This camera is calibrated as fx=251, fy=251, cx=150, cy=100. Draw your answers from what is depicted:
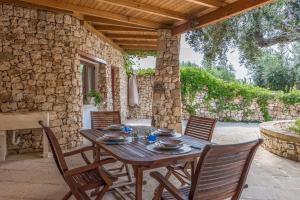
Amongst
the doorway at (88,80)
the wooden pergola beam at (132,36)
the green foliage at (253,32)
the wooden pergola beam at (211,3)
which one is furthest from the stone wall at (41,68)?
the green foliage at (253,32)

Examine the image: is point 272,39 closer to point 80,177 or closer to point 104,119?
point 104,119

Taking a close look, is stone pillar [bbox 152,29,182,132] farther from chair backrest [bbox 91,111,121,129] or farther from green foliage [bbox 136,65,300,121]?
green foliage [bbox 136,65,300,121]

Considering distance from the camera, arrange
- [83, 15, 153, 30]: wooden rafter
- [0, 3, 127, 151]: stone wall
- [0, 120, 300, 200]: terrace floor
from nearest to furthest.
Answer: [0, 120, 300, 200]: terrace floor → [0, 3, 127, 151]: stone wall → [83, 15, 153, 30]: wooden rafter

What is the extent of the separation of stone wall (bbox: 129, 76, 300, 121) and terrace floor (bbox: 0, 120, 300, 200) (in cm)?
460

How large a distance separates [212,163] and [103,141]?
45.2 inches

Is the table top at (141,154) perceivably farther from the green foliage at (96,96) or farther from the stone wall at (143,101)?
the stone wall at (143,101)

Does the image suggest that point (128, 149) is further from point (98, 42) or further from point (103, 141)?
point (98, 42)

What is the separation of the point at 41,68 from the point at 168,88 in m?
2.52

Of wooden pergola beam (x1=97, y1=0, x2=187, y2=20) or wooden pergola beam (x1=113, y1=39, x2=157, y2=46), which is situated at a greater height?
wooden pergola beam (x1=113, y1=39, x2=157, y2=46)

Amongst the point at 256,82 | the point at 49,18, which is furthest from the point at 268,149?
the point at 256,82

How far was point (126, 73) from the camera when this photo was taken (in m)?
9.73

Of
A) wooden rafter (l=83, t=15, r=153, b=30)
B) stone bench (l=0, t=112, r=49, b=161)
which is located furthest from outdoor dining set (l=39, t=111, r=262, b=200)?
wooden rafter (l=83, t=15, r=153, b=30)

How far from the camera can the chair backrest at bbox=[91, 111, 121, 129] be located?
3.49 m

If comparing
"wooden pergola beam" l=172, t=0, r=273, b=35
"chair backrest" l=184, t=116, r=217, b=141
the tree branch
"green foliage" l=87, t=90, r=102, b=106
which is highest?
the tree branch
